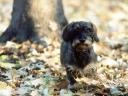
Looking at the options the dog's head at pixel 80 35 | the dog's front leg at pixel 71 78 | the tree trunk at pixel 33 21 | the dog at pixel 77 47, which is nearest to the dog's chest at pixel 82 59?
the dog at pixel 77 47

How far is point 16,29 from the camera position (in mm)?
10594

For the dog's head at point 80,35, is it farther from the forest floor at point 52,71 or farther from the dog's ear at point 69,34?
the forest floor at point 52,71

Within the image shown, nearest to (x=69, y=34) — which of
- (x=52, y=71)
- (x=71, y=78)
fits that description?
(x=71, y=78)

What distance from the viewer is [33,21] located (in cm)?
1045

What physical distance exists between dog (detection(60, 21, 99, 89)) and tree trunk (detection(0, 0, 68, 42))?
7.22 ft

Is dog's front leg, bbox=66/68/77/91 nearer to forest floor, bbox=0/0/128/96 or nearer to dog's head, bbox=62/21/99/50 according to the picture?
forest floor, bbox=0/0/128/96

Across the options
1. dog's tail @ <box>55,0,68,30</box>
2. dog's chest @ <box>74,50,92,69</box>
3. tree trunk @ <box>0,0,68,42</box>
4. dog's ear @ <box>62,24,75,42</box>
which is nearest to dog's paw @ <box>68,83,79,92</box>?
dog's chest @ <box>74,50,92,69</box>

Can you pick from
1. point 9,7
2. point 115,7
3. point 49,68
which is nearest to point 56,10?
point 49,68

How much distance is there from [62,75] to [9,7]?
8747 mm

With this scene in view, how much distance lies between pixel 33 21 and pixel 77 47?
120 inches

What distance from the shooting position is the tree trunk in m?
10.4

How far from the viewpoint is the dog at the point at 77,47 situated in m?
7.46

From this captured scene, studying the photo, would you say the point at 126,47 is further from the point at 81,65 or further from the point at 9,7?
the point at 9,7

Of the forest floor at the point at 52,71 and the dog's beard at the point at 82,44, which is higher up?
the dog's beard at the point at 82,44
